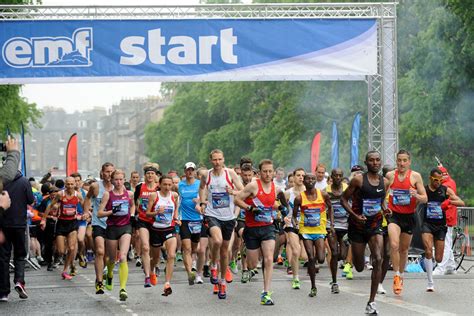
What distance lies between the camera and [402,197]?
1716cm

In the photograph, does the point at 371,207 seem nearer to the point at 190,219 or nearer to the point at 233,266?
the point at 190,219

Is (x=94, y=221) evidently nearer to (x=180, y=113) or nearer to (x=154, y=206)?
(x=154, y=206)

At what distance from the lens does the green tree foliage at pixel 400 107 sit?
39.2m

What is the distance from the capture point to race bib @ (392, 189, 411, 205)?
1711 centimetres

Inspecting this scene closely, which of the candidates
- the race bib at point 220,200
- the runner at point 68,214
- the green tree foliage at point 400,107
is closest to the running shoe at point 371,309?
the race bib at point 220,200

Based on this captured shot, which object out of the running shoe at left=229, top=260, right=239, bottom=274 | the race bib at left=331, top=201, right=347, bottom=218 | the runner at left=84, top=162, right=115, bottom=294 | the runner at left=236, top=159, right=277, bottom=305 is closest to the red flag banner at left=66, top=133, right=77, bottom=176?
the running shoe at left=229, top=260, right=239, bottom=274

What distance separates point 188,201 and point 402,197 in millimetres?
4347

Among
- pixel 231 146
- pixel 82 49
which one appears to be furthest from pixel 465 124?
pixel 231 146

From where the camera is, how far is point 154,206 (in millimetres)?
17219

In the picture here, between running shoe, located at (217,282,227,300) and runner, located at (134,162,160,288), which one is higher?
runner, located at (134,162,160,288)

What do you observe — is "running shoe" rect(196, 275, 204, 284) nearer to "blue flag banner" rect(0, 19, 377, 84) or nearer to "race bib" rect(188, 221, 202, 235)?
"race bib" rect(188, 221, 202, 235)

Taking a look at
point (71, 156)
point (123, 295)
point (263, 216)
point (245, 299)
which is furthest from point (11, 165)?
point (71, 156)

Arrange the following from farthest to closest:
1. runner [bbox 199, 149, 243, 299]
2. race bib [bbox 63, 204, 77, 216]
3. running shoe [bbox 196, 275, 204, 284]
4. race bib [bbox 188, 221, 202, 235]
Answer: race bib [bbox 63, 204, 77, 216] → race bib [bbox 188, 221, 202, 235] → running shoe [bbox 196, 275, 204, 284] → runner [bbox 199, 149, 243, 299]

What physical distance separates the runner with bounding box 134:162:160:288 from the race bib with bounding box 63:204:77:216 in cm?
441
